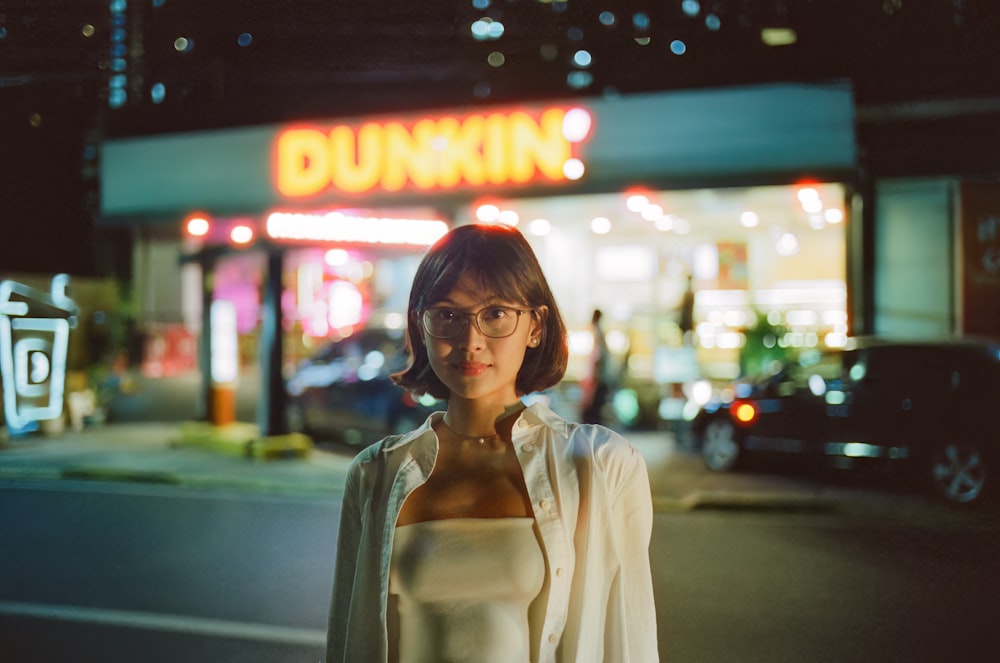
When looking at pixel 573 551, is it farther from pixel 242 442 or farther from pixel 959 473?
pixel 242 442

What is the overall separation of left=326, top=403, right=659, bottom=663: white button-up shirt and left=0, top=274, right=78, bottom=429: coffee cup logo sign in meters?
13.2

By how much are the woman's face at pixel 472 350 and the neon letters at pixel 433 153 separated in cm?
1194

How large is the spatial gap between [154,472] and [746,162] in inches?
367

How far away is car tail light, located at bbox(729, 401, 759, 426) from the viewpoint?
11.2 meters

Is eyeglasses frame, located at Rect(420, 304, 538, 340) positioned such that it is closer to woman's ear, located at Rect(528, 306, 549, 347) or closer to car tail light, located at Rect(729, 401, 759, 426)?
woman's ear, located at Rect(528, 306, 549, 347)

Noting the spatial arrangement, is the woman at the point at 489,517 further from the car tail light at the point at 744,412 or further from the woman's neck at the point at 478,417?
the car tail light at the point at 744,412

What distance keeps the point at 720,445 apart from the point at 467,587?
10099 millimetres

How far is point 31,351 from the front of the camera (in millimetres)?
13625

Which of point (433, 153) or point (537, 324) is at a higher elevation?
point (433, 153)

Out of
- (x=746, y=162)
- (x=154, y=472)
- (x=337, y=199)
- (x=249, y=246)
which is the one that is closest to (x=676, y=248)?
(x=746, y=162)

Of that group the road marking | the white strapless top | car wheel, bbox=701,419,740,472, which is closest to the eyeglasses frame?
the white strapless top

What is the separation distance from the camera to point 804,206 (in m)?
15.1

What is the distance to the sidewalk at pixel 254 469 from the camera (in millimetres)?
9506

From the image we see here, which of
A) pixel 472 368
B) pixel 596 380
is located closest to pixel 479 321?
pixel 472 368
